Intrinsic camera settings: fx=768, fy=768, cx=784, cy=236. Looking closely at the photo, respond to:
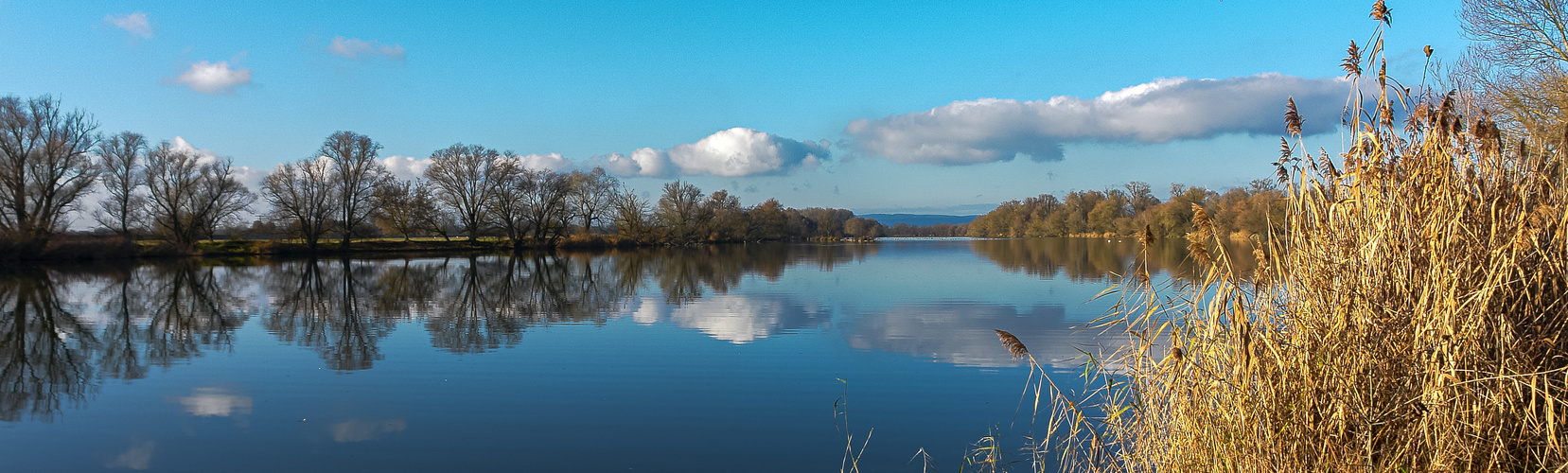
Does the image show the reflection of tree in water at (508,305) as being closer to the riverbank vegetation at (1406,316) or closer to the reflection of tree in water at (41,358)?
the reflection of tree in water at (41,358)

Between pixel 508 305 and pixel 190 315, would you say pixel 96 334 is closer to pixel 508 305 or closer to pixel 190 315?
pixel 190 315

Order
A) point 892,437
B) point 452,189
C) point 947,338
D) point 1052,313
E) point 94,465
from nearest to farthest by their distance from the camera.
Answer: point 94,465 → point 892,437 → point 947,338 → point 1052,313 → point 452,189

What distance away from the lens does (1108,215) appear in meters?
95.9

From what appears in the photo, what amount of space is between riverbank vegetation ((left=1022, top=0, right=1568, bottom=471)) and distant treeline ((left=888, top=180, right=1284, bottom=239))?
5086cm

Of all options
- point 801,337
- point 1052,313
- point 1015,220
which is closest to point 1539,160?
point 801,337

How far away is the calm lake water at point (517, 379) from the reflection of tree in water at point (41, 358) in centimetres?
5

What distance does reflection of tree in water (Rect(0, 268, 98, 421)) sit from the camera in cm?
747

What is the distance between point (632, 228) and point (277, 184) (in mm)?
26270

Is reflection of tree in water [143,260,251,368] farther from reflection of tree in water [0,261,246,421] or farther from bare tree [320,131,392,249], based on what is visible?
bare tree [320,131,392,249]

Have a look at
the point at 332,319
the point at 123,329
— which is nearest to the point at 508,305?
the point at 332,319

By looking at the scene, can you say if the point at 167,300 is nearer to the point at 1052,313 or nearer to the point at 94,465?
the point at 94,465

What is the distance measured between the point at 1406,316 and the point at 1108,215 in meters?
101

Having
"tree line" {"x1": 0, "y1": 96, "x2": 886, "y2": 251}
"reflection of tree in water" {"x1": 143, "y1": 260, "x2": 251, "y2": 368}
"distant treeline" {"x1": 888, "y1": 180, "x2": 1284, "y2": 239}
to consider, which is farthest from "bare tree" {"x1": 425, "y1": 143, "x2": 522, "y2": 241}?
"distant treeline" {"x1": 888, "y1": 180, "x2": 1284, "y2": 239}

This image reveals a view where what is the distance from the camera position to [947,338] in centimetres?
1078
